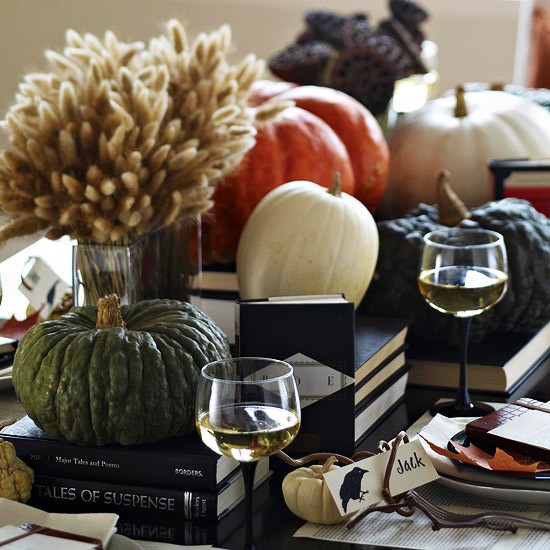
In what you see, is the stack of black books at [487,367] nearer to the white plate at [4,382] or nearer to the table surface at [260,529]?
the table surface at [260,529]

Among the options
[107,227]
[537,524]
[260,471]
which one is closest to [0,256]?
[107,227]

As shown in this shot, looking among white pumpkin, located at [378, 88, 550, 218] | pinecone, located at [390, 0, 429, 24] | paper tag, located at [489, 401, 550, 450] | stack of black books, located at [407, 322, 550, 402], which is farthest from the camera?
pinecone, located at [390, 0, 429, 24]

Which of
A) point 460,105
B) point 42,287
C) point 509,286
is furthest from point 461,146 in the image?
point 42,287

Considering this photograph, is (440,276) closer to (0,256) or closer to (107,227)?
(107,227)

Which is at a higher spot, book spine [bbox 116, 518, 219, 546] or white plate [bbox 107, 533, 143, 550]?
white plate [bbox 107, 533, 143, 550]

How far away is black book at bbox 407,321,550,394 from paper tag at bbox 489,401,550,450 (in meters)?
0.31

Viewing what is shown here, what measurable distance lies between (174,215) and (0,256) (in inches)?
13.7

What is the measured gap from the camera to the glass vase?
4.74 feet

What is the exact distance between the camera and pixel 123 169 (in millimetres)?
1341

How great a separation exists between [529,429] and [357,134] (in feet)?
3.17

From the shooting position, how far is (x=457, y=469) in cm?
114

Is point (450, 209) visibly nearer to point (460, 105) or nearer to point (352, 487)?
point (460, 105)

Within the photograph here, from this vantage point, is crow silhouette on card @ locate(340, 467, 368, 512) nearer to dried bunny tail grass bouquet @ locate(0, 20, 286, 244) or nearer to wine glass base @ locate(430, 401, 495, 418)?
wine glass base @ locate(430, 401, 495, 418)

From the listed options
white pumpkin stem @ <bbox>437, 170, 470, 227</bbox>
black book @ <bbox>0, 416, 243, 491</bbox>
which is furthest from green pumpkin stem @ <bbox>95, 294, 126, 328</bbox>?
white pumpkin stem @ <bbox>437, 170, 470, 227</bbox>
